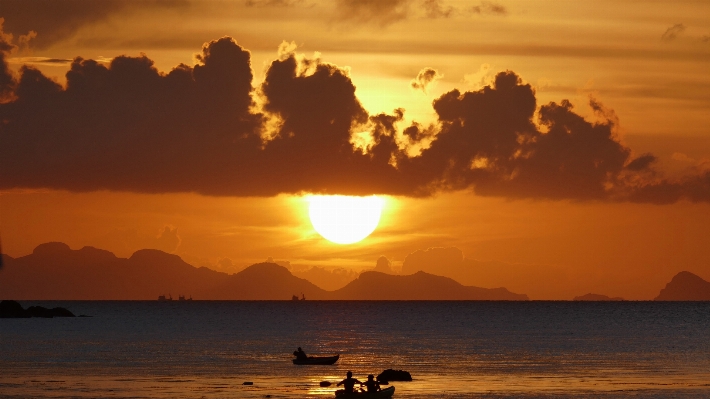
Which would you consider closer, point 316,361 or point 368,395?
point 368,395

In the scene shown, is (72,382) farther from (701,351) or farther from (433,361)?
(701,351)

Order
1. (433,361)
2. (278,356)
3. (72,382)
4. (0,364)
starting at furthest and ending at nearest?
(278,356) < (433,361) < (0,364) < (72,382)

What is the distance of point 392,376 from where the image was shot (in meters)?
88.9

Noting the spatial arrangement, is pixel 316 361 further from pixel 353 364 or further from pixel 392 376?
pixel 392 376

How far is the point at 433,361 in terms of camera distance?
383ft

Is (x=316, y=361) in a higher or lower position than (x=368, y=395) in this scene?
higher

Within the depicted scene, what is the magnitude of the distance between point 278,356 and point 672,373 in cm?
4741

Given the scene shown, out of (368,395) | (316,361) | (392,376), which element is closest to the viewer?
(368,395)

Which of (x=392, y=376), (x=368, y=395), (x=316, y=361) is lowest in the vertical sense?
(x=368, y=395)

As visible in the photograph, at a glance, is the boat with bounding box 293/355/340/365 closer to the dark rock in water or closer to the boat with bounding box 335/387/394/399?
the dark rock in water

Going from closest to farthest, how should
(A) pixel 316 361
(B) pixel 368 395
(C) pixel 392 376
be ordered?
(B) pixel 368 395 → (C) pixel 392 376 → (A) pixel 316 361

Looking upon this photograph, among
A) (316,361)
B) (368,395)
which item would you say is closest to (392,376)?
(368,395)

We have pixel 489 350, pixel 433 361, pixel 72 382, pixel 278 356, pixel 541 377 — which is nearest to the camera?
pixel 72 382

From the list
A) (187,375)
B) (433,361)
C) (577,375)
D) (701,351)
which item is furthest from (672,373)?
(187,375)
